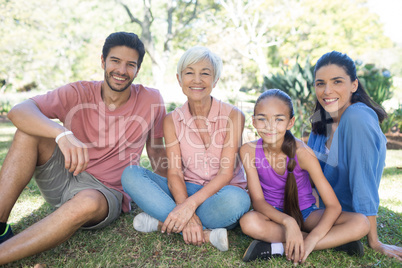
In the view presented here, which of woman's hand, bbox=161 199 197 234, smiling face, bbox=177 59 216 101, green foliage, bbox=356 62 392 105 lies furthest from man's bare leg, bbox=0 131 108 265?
green foliage, bbox=356 62 392 105

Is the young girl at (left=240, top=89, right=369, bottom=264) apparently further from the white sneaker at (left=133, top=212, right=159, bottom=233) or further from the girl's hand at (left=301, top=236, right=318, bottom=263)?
the white sneaker at (left=133, top=212, right=159, bottom=233)

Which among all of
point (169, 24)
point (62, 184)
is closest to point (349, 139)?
point (62, 184)

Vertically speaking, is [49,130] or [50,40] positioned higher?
[50,40]

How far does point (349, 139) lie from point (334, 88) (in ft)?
1.43

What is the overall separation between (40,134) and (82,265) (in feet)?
3.13

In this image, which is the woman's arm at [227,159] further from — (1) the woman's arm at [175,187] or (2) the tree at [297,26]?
(2) the tree at [297,26]

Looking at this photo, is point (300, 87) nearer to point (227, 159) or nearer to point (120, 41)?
point (227, 159)

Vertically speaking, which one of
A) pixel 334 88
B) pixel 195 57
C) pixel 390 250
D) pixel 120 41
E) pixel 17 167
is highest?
pixel 120 41

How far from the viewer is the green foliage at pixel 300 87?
5.96 meters

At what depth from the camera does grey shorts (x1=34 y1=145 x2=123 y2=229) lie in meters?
2.39

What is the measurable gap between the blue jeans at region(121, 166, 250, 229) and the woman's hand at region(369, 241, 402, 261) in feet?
3.08

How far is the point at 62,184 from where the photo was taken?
2.49 metres

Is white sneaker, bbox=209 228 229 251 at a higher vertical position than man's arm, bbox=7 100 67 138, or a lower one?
lower

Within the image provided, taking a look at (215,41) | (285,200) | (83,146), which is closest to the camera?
(83,146)
